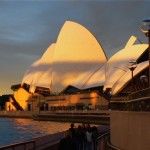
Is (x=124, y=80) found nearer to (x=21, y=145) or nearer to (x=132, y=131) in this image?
(x=21, y=145)

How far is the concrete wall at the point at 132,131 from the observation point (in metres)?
6.80

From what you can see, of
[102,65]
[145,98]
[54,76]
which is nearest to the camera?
[145,98]

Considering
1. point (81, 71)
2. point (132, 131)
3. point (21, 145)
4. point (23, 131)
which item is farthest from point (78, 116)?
point (132, 131)

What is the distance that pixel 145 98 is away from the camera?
7.42 meters

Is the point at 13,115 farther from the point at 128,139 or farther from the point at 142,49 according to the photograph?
the point at 128,139

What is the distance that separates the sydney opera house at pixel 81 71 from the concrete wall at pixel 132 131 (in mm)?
46653

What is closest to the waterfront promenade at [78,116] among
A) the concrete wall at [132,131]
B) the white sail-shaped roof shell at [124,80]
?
the white sail-shaped roof shell at [124,80]

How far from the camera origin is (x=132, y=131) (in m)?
7.83

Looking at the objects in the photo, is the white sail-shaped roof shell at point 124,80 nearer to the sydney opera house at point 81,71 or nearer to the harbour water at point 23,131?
the sydney opera house at point 81,71

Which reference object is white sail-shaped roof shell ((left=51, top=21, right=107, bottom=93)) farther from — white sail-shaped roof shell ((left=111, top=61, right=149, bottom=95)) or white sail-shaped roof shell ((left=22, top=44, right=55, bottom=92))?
white sail-shaped roof shell ((left=111, top=61, right=149, bottom=95))

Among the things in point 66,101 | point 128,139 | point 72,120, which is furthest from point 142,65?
point 128,139

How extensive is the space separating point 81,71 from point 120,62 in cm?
1388

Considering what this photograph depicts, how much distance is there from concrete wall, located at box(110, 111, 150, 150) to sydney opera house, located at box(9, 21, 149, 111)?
46.7 meters

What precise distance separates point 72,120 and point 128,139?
2322 inches
